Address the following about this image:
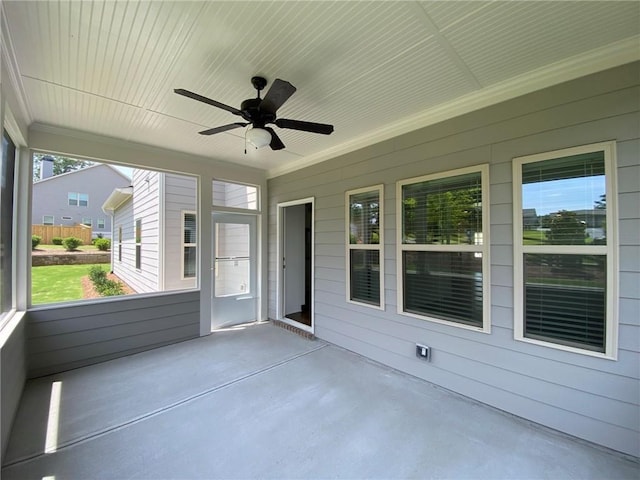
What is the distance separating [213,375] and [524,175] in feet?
11.4

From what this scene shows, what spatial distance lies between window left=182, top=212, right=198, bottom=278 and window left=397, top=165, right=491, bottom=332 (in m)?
3.51

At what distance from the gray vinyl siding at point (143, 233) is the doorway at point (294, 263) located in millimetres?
2200

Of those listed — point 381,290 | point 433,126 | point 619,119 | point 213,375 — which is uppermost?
point 433,126

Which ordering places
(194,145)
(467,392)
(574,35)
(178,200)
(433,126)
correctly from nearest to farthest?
(574,35) → (467,392) → (433,126) → (194,145) → (178,200)

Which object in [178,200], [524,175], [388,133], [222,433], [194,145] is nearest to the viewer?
[222,433]

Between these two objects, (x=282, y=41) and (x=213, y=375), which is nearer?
(x=282, y=41)

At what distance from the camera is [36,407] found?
225 cm

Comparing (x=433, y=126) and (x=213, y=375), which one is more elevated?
(x=433, y=126)

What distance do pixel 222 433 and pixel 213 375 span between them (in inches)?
37.5

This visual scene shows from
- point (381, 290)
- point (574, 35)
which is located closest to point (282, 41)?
point (574, 35)

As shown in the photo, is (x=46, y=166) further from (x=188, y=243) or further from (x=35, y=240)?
(x=188, y=243)

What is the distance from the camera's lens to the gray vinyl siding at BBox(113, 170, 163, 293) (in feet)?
15.7

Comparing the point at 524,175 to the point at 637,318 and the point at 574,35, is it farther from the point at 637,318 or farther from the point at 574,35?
the point at 637,318

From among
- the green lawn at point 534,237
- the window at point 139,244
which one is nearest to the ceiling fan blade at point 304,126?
the green lawn at point 534,237
